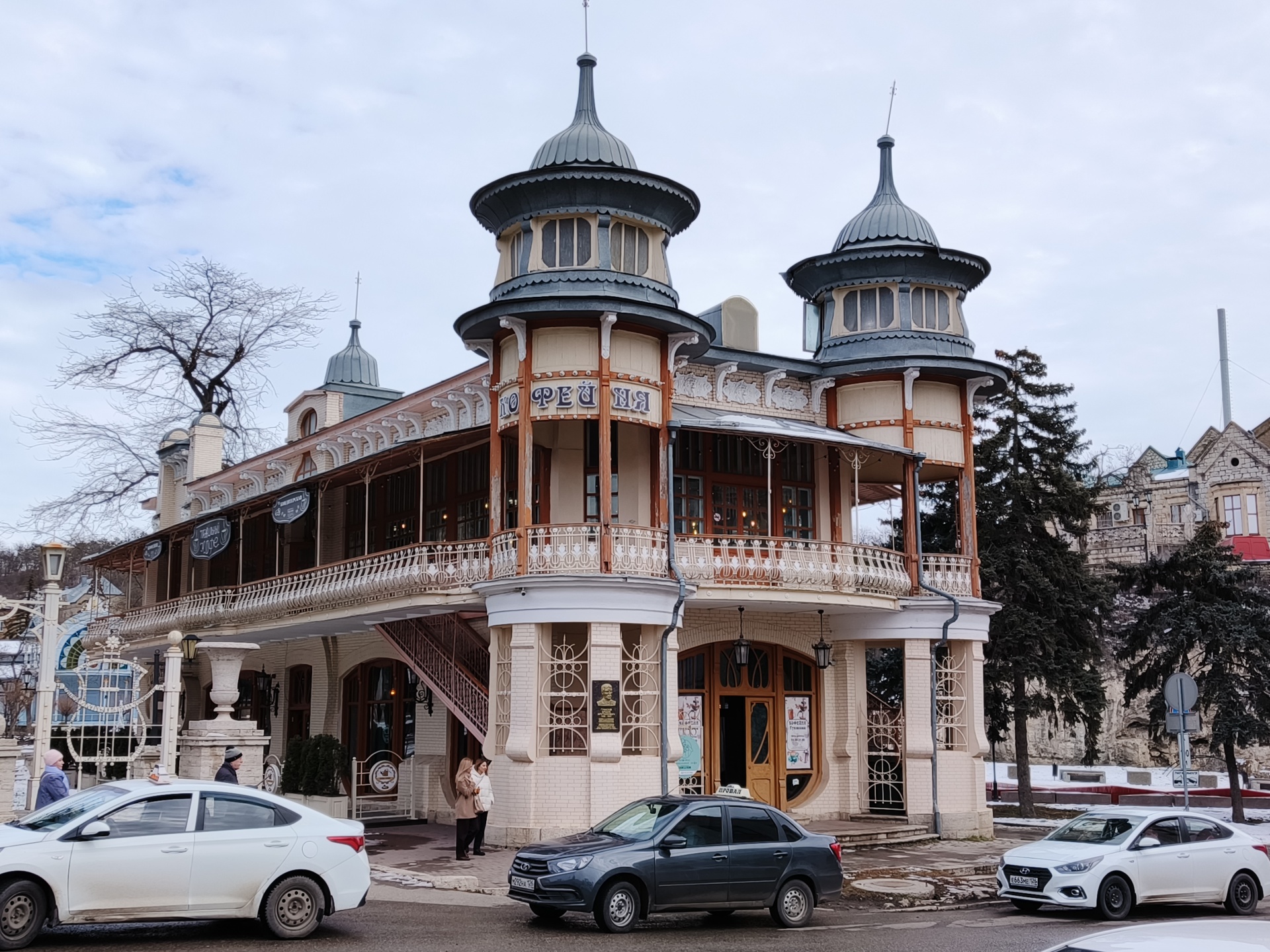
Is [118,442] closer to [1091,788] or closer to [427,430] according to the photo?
[427,430]

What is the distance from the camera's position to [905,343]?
81.8 feet

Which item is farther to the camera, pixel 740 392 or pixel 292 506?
pixel 740 392

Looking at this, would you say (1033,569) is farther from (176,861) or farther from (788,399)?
(176,861)

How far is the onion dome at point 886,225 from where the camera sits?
25.4 meters

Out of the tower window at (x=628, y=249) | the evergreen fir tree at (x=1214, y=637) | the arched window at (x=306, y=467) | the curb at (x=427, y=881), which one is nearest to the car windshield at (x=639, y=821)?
the curb at (x=427, y=881)

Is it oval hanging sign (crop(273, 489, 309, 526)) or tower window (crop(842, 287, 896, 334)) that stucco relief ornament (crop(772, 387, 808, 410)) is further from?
oval hanging sign (crop(273, 489, 309, 526))

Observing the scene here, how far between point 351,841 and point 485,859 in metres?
6.43

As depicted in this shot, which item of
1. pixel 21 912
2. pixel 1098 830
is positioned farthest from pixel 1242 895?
pixel 21 912

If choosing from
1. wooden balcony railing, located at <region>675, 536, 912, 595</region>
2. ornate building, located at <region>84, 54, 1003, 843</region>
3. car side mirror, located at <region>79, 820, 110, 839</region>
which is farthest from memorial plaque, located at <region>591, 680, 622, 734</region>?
car side mirror, located at <region>79, 820, 110, 839</region>

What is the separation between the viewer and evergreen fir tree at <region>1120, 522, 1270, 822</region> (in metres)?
28.9

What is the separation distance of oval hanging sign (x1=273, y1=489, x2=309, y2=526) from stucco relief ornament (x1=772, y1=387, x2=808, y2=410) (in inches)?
341

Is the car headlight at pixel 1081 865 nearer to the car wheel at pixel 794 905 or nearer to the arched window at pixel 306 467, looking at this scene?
the car wheel at pixel 794 905

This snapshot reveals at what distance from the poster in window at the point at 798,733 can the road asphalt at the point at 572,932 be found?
29.0 ft

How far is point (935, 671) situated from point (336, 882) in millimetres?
14349
